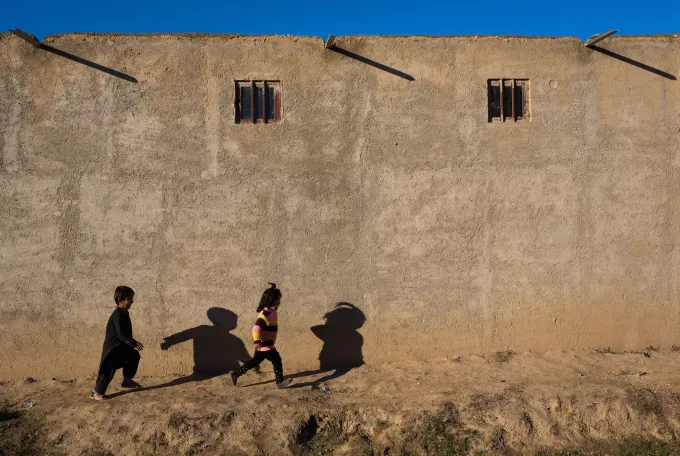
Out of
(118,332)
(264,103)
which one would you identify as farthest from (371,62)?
(118,332)

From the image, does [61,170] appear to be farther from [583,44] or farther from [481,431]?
[583,44]

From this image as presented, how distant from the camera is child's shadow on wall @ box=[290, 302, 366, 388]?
686 centimetres

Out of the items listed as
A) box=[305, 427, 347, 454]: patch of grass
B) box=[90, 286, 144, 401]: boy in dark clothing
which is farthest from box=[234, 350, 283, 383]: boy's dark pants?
box=[90, 286, 144, 401]: boy in dark clothing

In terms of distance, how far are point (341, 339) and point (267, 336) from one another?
99 centimetres

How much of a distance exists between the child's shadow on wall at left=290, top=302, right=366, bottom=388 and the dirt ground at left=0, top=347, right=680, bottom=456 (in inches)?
19.0

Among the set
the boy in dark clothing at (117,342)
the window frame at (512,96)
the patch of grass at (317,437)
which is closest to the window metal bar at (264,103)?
the boy in dark clothing at (117,342)

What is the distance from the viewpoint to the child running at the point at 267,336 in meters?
6.23

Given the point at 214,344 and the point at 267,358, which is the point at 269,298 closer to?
the point at 267,358

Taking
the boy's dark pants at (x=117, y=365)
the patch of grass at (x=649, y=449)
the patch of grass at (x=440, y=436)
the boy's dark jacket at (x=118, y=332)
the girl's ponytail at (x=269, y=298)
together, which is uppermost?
the girl's ponytail at (x=269, y=298)

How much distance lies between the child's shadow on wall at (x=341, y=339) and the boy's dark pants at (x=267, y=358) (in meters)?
0.54

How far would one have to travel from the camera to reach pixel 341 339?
6898mm

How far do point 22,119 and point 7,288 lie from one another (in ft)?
6.00

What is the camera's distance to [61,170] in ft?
21.9

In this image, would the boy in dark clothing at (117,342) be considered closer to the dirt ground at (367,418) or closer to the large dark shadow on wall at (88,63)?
the dirt ground at (367,418)
